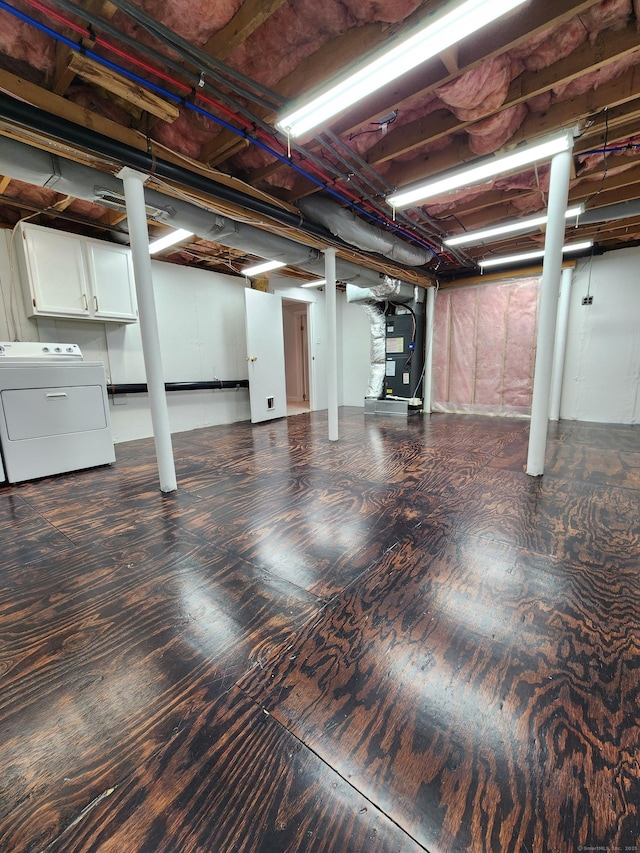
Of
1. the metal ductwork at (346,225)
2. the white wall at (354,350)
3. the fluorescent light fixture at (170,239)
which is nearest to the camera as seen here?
the metal ductwork at (346,225)

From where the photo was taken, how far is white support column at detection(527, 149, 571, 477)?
244 centimetres

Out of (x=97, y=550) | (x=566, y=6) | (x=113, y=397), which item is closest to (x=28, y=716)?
(x=97, y=550)

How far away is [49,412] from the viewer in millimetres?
2967

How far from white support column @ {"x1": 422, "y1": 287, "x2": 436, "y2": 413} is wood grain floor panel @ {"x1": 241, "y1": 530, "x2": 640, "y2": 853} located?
195 inches

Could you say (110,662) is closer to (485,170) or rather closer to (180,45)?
(180,45)

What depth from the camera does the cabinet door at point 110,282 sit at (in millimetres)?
3736

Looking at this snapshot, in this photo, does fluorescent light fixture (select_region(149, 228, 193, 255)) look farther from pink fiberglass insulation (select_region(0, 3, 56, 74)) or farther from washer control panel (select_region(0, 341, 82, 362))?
pink fiberglass insulation (select_region(0, 3, 56, 74))

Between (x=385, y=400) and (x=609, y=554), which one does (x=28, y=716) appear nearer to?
(x=609, y=554)

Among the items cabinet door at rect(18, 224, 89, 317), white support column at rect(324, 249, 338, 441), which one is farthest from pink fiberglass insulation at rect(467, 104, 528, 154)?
cabinet door at rect(18, 224, 89, 317)

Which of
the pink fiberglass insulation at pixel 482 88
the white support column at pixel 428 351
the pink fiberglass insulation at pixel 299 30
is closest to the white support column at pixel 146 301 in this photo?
the pink fiberglass insulation at pixel 299 30

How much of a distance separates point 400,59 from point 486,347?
4.82 metres

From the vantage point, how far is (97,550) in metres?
1.83

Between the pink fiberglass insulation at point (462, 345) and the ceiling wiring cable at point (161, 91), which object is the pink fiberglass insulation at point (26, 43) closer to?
the ceiling wiring cable at point (161, 91)

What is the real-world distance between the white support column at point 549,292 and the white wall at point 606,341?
3276 mm
